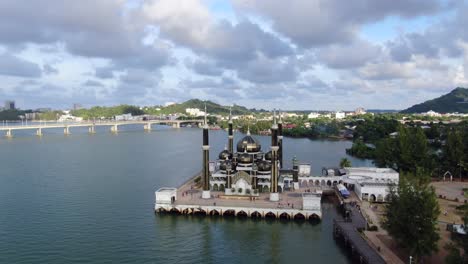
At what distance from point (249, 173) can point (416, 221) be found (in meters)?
20.1

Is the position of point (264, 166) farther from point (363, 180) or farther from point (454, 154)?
point (454, 154)

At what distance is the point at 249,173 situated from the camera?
4200 centimetres

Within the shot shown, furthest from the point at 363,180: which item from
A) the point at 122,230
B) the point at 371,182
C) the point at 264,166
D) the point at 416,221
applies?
the point at 122,230

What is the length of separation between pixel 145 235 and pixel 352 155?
56.3 m

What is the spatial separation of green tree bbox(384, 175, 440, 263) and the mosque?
48.5 ft

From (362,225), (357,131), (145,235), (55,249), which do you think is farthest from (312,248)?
(357,131)

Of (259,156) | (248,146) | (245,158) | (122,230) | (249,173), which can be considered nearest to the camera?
(122,230)

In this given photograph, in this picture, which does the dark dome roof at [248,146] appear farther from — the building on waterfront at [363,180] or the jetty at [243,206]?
the building on waterfront at [363,180]

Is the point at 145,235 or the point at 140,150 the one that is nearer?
the point at 145,235

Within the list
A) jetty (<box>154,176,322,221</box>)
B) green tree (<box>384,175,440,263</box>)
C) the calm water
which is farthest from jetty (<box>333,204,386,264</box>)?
jetty (<box>154,176,322,221</box>)

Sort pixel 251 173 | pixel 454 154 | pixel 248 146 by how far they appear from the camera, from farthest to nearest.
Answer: pixel 454 154 < pixel 248 146 < pixel 251 173

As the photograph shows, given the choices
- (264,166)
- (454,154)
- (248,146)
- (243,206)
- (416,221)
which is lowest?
(243,206)

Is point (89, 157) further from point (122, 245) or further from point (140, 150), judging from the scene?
point (122, 245)

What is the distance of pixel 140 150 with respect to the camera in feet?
282
